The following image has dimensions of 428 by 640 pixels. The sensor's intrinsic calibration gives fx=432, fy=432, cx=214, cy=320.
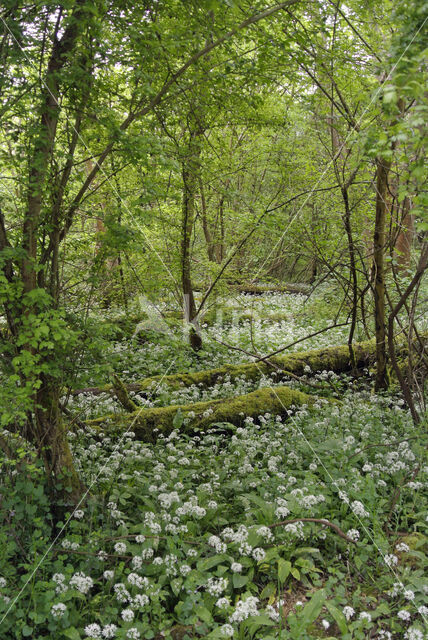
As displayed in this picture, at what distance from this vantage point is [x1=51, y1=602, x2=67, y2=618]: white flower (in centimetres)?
220

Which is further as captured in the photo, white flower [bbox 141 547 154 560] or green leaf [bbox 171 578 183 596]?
white flower [bbox 141 547 154 560]

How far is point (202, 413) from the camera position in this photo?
193 inches

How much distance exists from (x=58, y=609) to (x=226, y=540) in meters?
1.13

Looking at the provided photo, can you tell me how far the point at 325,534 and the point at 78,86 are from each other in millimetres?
3352

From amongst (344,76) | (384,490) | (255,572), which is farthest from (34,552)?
(344,76)

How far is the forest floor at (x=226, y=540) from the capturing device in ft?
7.57

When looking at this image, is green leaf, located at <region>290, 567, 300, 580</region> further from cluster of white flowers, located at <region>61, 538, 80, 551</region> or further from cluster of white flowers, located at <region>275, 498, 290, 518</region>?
cluster of white flowers, located at <region>61, 538, 80, 551</region>

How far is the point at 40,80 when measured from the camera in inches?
→ 105

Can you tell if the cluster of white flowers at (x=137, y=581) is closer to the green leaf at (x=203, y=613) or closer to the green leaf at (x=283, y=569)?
the green leaf at (x=203, y=613)

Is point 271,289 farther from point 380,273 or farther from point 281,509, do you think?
point 281,509

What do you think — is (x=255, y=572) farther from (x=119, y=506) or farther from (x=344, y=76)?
(x=344, y=76)

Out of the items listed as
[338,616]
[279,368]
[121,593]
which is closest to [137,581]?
[121,593]

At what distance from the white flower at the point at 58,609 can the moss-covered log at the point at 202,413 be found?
91.0 inches

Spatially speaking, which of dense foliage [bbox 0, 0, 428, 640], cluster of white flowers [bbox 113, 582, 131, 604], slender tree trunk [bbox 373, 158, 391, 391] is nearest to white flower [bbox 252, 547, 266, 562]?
dense foliage [bbox 0, 0, 428, 640]
